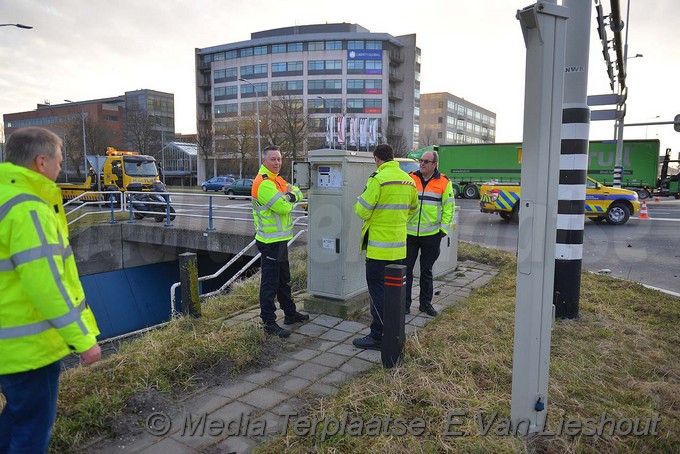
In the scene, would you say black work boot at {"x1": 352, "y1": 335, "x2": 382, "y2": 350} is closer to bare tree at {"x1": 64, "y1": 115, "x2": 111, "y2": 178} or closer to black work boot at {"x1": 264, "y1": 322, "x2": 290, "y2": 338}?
black work boot at {"x1": 264, "y1": 322, "x2": 290, "y2": 338}

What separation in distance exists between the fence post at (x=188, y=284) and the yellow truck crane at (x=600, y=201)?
13294 mm

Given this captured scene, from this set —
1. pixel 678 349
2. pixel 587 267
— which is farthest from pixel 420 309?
pixel 587 267

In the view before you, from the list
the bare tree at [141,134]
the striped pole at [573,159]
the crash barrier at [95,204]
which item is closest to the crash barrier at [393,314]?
the striped pole at [573,159]

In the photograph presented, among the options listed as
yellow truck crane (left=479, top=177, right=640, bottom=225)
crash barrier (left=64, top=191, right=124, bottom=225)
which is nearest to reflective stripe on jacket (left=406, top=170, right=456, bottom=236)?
crash barrier (left=64, top=191, right=124, bottom=225)

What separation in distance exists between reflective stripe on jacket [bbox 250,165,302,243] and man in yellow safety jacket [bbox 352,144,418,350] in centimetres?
86

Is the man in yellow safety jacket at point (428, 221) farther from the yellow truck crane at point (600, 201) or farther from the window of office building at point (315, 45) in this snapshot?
the window of office building at point (315, 45)

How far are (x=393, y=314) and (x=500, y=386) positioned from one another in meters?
1.02

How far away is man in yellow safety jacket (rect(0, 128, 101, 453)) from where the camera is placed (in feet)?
6.90

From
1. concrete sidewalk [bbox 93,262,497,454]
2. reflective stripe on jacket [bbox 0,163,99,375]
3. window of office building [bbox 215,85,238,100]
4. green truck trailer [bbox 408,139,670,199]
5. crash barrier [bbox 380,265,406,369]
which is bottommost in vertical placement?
concrete sidewalk [bbox 93,262,497,454]

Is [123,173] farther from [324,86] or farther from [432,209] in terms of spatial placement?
A: [324,86]

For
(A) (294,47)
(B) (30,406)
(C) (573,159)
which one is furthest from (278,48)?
(B) (30,406)

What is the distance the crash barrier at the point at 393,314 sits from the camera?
3.95 metres

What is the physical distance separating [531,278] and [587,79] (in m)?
3.64

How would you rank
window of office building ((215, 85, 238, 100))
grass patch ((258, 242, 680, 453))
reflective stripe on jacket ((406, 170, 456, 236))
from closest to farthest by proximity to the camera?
grass patch ((258, 242, 680, 453)) < reflective stripe on jacket ((406, 170, 456, 236)) < window of office building ((215, 85, 238, 100))
